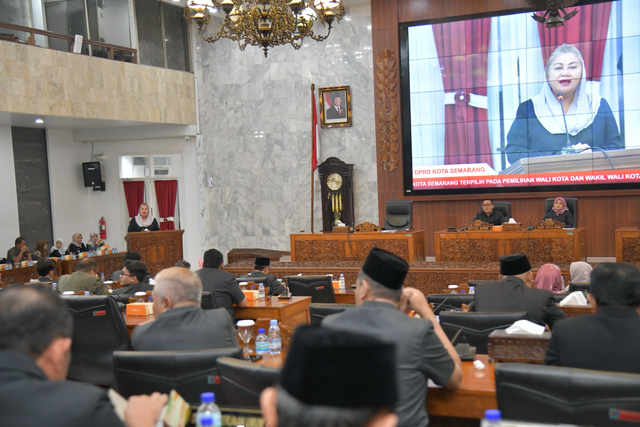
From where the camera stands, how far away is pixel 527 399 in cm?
218

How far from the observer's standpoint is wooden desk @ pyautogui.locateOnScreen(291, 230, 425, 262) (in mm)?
9164

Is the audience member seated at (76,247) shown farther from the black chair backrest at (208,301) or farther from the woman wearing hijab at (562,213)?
the woman wearing hijab at (562,213)

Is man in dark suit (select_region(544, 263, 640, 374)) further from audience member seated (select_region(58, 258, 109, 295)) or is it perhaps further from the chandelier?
the chandelier

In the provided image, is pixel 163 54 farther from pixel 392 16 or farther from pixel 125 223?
pixel 392 16

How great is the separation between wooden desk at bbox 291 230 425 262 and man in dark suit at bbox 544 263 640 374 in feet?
21.6

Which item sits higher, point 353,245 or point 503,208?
point 503,208

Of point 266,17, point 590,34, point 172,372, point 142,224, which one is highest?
point 590,34

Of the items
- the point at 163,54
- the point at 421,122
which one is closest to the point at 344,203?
the point at 421,122

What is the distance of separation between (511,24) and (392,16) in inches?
91.7

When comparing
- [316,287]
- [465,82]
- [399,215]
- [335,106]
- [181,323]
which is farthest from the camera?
[335,106]

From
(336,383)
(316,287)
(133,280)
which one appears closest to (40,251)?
(133,280)

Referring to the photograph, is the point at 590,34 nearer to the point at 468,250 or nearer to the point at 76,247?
the point at 468,250

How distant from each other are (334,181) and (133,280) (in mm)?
6958

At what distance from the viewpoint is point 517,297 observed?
12.9 feet
